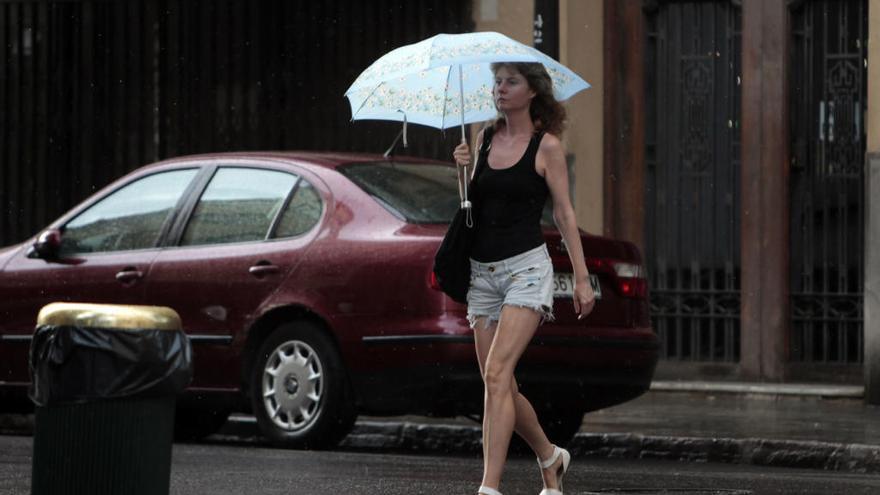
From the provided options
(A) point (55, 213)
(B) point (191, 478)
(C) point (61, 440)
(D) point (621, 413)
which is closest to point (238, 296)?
(B) point (191, 478)

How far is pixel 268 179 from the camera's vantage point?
35.4ft

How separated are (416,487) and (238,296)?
2422mm

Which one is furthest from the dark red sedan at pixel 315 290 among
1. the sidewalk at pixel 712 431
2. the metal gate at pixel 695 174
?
the metal gate at pixel 695 174

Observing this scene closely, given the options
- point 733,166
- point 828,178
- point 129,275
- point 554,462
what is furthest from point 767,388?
point 554,462

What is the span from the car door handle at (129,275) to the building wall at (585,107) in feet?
16.5

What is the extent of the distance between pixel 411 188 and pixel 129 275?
5.21 feet

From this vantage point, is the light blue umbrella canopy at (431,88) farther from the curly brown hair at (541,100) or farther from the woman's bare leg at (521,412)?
the woman's bare leg at (521,412)

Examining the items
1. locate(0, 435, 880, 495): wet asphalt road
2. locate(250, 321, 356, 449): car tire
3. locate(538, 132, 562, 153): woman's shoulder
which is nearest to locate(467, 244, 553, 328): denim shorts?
locate(538, 132, 562, 153): woman's shoulder

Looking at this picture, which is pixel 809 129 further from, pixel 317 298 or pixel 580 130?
pixel 317 298

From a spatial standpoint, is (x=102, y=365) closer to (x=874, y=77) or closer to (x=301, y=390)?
(x=301, y=390)

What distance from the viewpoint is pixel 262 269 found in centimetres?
1041

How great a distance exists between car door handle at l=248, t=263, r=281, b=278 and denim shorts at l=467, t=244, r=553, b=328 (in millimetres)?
2671

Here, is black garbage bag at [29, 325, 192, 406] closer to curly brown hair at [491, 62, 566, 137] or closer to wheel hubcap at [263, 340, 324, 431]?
curly brown hair at [491, 62, 566, 137]

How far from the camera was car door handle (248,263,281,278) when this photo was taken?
10367 mm
